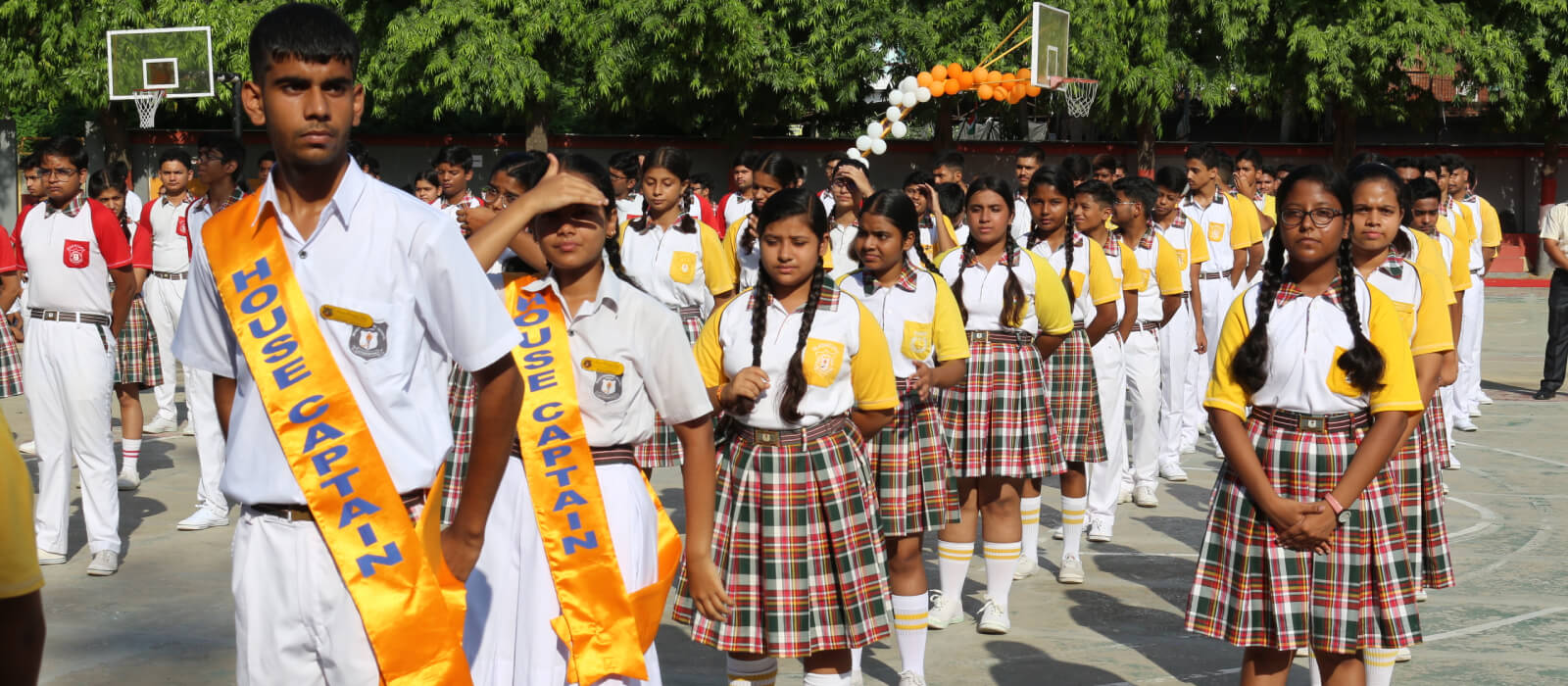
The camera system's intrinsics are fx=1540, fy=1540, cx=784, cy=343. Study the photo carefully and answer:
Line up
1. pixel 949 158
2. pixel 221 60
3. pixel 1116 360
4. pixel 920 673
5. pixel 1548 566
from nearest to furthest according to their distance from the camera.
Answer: pixel 920 673 < pixel 1548 566 < pixel 1116 360 < pixel 949 158 < pixel 221 60

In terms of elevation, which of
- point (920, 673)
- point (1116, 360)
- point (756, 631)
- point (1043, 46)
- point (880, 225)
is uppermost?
point (1043, 46)

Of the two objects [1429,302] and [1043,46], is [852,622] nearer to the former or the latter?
[1429,302]

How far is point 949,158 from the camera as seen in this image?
10672 millimetres

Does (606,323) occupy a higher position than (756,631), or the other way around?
(606,323)

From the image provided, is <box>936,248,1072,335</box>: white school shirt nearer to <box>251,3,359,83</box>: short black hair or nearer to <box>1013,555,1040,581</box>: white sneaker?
<box>1013,555,1040,581</box>: white sneaker

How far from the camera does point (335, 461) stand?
2734 mm

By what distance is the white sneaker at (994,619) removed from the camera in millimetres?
6484

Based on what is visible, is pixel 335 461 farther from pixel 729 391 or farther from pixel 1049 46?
pixel 1049 46

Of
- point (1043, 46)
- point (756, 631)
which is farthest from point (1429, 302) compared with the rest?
point (1043, 46)

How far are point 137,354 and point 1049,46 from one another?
15.5 m

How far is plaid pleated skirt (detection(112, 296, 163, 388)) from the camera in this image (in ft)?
32.4

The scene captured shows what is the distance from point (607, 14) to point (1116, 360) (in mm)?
20642

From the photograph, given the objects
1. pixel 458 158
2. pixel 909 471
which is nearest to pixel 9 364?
pixel 458 158

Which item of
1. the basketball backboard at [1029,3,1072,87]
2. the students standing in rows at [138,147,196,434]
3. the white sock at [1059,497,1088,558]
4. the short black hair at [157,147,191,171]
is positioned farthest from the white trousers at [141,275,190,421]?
the basketball backboard at [1029,3,1072,87]
